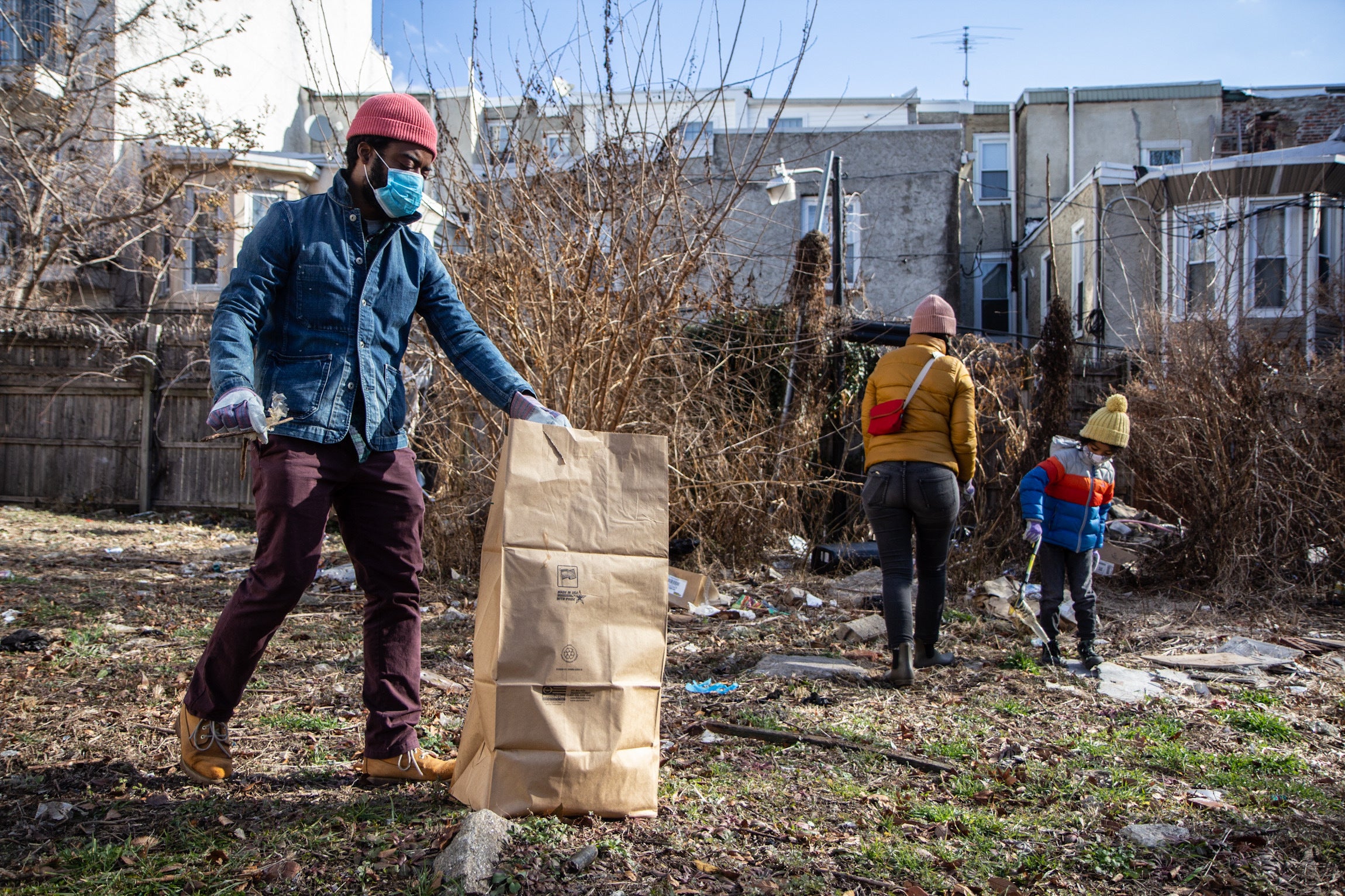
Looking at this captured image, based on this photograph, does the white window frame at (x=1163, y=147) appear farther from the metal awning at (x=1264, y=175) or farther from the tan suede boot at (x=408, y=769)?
the tan suede boot at (x=408, y=769)

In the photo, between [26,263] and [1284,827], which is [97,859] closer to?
[1284,827]

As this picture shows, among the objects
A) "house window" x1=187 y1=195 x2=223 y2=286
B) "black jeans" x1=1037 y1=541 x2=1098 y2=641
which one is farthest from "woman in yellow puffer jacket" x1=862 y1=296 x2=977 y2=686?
"house window" x1=187 y1=195 x2=223 y2=286

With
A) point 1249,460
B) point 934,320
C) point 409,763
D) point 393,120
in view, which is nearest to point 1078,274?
point 1249,460

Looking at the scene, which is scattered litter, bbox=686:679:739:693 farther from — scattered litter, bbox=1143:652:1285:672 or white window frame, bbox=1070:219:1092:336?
white window frame, bbox=1070:219:1092:336

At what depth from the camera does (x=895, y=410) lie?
4.64 metres

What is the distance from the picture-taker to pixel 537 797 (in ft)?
7.90

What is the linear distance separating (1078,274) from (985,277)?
4.07m

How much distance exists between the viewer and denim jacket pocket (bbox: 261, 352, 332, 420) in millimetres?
2605

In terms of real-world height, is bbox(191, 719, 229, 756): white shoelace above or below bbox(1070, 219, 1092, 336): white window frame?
below

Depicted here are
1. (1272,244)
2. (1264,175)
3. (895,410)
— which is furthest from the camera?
(1272,244)

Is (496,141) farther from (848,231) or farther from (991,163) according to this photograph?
(991,163)

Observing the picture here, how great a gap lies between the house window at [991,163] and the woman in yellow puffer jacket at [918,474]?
18941mm

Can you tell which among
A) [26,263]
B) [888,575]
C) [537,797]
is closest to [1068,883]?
[537,797]

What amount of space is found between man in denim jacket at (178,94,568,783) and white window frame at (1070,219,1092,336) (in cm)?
1558
